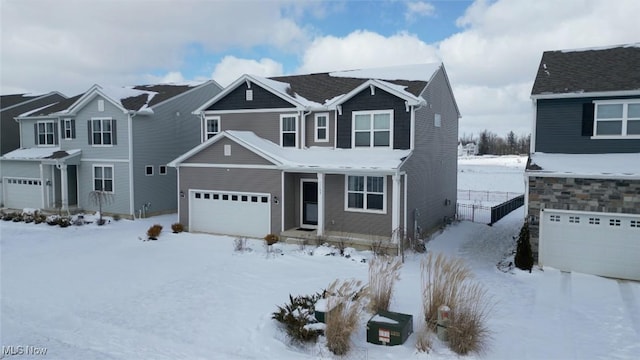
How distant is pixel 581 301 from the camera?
10820 millimetres

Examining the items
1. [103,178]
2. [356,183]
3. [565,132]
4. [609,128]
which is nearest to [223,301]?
[356,183]

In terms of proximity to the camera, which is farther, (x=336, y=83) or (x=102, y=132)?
(x=102, y=132)

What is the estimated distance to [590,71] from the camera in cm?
1514

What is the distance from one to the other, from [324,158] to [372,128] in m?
2.19

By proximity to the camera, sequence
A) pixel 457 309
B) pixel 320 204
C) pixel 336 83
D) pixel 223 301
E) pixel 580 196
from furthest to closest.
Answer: pixel 336 83 → pixel 320 204 → pixel 580 196 → pixel 223 301 → pixel 457 309

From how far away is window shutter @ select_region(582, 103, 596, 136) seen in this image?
14.1m

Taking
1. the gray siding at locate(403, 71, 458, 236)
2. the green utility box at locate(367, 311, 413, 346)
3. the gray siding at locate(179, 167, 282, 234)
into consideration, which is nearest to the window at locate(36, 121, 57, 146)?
the gray siding at locate(179, 167, 282, 234)

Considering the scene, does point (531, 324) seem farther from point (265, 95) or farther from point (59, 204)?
point (59, 204)

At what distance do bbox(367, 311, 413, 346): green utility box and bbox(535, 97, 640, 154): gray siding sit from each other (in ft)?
31.5

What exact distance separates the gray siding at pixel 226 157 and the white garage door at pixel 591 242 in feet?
33.2

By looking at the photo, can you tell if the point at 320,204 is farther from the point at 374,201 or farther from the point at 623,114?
the point at 623,114

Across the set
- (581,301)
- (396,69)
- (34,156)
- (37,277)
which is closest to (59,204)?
(34,156)

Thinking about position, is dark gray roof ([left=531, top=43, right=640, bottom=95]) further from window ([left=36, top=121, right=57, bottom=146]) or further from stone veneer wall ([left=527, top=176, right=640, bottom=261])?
window ([left=36, top=121, right=57, bottom=146])

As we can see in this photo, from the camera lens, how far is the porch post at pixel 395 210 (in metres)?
15.3
